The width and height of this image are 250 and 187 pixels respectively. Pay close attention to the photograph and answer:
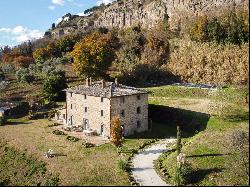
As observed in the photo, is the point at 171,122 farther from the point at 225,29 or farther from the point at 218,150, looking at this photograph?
the point at 225,29

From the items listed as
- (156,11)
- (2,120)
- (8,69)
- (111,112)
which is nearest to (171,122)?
(111,112)

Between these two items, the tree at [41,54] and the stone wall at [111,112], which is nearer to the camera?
the stone wall at [111,112]

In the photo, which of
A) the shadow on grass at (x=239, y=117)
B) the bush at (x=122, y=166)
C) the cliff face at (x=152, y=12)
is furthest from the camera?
the cliff face at (x=152, y=12)

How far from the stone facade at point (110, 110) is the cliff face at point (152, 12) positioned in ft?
168

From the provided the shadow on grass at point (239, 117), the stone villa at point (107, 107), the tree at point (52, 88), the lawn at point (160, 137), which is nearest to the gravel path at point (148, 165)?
the lawn at point (160, 137)

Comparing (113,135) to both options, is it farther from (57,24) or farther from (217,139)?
(57,24)

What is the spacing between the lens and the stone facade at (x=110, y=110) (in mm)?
59000

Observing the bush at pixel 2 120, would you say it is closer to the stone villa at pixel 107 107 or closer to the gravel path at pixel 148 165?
the stone villa at pixel 107 107

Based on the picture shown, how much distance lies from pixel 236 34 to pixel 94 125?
4088 centimetres

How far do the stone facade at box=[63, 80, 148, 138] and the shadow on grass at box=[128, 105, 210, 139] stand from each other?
186 centimetres

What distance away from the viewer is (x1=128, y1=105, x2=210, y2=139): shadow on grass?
58875mm

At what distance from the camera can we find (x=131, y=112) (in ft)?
198

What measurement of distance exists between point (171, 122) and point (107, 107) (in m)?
Answer: 10.4

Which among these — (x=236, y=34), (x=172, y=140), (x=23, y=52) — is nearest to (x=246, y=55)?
(x=236, y=34)
